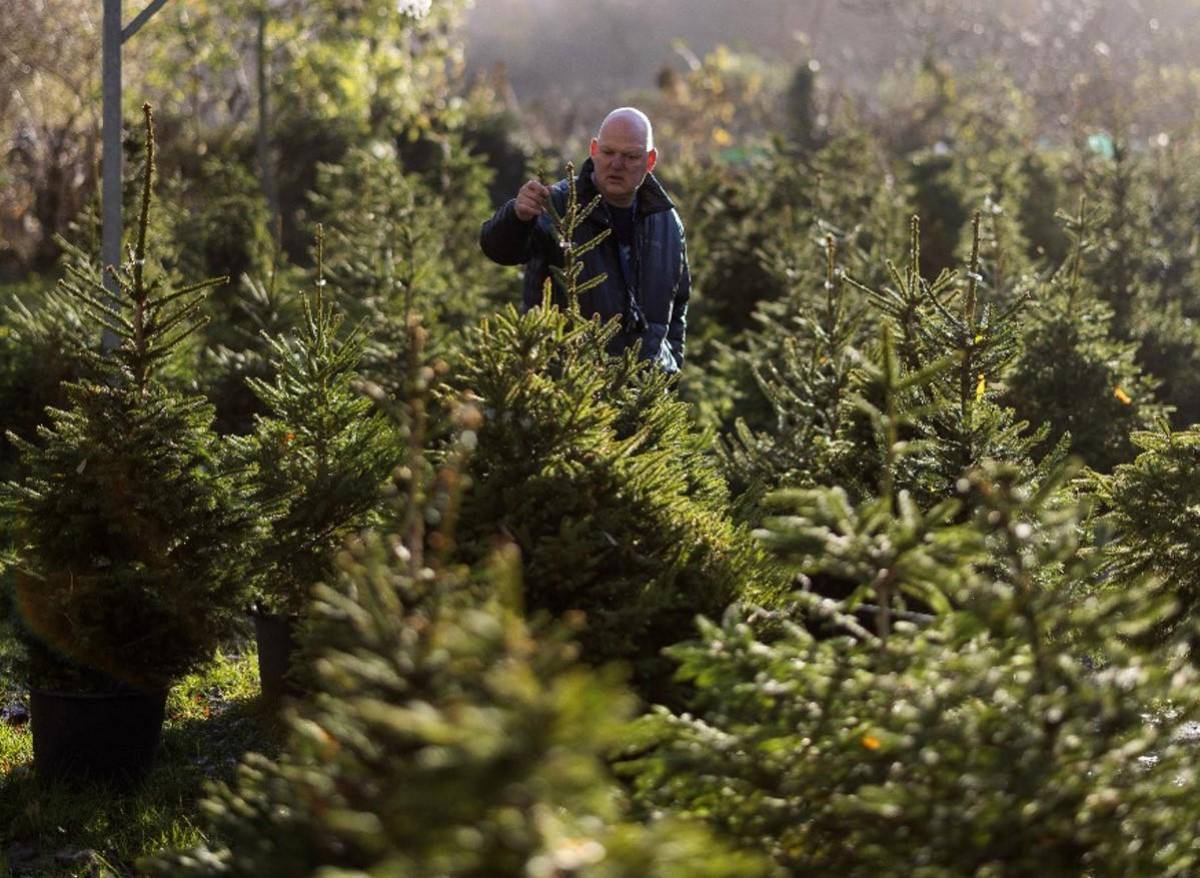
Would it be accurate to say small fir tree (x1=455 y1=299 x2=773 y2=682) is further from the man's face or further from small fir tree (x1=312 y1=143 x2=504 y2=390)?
small fir tree (x1=312 y1=143 x2=504 y2=390)

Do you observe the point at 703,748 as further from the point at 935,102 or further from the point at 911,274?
the point at 935,102

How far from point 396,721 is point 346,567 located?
691 millimetres

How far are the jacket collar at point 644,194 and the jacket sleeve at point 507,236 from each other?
0.32 metres

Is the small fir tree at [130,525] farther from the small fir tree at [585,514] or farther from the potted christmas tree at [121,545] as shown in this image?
the small fir tree at [585,514]

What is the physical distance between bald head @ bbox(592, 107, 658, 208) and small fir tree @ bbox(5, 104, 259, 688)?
1.74 m

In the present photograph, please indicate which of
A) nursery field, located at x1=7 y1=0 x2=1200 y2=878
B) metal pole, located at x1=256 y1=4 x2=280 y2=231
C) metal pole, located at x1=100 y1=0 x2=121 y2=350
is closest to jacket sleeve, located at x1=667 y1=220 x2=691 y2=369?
nursery field, located at x1=7 y1=0 x2=1200 y2=878

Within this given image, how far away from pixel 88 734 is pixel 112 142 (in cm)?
358

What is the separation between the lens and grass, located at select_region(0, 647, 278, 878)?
412 centimetres

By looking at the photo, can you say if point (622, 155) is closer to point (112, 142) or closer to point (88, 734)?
point (88, 734)

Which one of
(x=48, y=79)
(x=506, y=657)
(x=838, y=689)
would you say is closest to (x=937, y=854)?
(x=838, y=689)

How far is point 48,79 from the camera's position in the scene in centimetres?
1959

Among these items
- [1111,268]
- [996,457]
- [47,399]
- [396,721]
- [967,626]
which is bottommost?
[396,721]

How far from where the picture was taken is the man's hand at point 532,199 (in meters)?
5.05

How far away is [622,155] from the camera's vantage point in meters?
5.39
